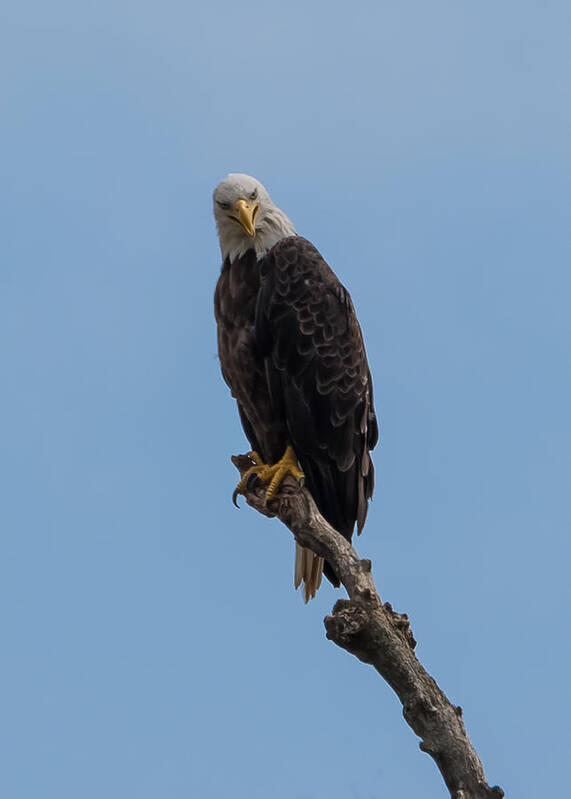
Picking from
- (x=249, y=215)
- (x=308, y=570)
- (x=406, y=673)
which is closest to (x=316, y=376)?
(x=249, y=215)

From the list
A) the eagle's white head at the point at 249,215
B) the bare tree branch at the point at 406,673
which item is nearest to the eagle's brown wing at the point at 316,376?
the eagle's white head at the point at 249,215

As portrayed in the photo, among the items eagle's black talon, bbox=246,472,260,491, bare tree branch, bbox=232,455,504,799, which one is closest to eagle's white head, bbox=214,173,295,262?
eagle's black talon, bbox=246,472,260,491

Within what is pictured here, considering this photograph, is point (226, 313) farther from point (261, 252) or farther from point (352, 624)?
point (352, 624)

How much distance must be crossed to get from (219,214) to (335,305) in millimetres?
1060

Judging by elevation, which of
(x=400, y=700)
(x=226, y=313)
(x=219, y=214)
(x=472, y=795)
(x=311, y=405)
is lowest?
(x=472, y=795)

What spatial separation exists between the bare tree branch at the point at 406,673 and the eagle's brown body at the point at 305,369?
146cm

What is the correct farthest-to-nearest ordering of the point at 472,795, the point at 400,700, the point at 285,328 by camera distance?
1. the point at 285,328
2. the point at 400,700
3. the point at 472,795

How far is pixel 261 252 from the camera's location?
25.4 ft

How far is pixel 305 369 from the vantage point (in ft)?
24.4

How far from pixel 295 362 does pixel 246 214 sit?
3.45 feet

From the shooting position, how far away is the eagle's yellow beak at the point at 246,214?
296 inches

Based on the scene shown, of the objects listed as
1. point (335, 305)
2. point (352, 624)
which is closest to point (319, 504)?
point (335, 305)

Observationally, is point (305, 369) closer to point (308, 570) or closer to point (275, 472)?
point (275, 472)

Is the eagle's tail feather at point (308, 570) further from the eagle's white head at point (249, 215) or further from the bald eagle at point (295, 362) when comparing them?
the eagle's white head at point (249, 215)
